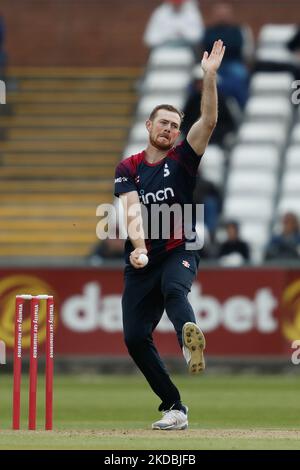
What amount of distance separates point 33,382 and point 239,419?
2.67 meters

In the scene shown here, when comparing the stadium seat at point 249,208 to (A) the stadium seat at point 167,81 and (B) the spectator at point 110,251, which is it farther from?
(A) the stadium seat at point 167,81

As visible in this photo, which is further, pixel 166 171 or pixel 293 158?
pixel 293 158

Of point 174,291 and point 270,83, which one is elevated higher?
point 270,83

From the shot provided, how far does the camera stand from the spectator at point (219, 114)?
21047 mm

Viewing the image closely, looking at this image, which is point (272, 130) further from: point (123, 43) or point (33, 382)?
point (33, 382)

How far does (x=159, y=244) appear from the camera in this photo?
10891 millimetres

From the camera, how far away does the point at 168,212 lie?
10852mm

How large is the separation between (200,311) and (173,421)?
7.64 m

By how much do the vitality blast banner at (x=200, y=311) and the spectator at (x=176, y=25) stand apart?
5.51 metres

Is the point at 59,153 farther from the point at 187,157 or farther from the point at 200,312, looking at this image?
the point at 187,157
